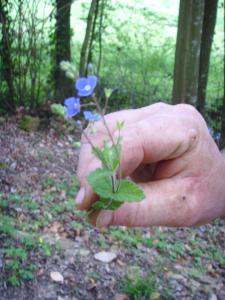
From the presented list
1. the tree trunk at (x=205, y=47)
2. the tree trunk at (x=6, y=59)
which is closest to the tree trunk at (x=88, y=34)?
the tree trunk at (x=6, y=59)

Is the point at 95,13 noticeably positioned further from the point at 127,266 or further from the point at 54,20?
the point at 127,266

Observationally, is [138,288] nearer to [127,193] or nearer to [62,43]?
[127,193]

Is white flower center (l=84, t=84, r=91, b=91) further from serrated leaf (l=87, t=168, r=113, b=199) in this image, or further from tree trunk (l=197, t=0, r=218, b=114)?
tree trunk (l=197, t=0, r=218, b=114)

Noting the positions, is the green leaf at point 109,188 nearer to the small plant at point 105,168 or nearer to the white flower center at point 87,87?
the small plant at point 105,168

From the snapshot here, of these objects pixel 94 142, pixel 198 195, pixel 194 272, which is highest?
pixel 94 142

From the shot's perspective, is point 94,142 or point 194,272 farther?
point 194,272

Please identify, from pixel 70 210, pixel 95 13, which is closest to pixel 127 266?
pixel 70 210

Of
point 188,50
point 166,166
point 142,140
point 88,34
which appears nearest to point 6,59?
point 88,34

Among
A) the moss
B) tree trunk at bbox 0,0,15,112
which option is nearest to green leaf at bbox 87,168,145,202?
the moss
